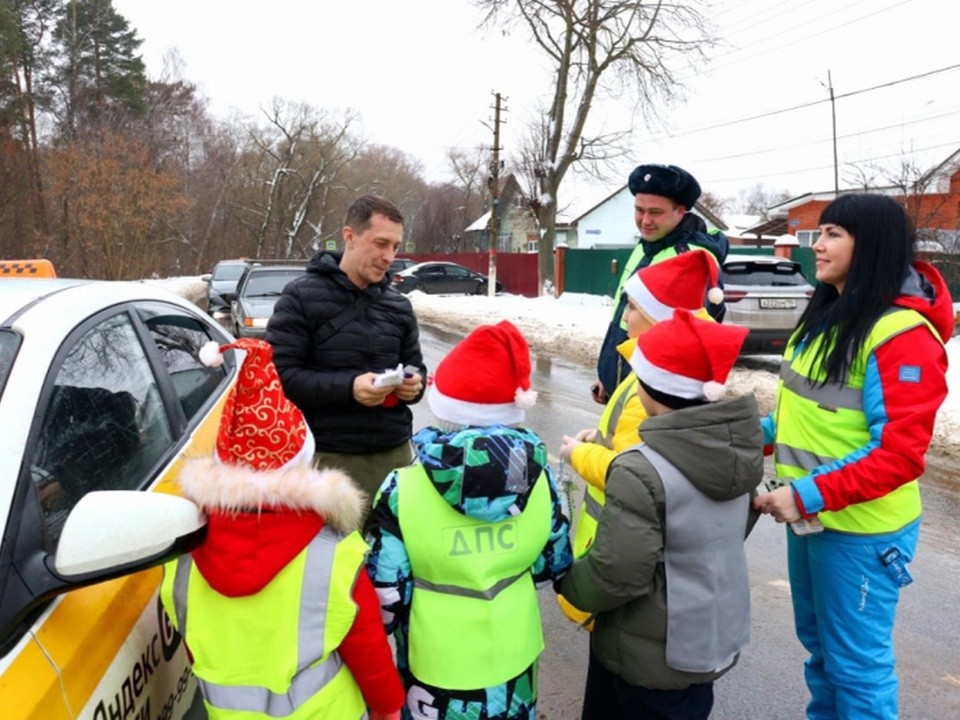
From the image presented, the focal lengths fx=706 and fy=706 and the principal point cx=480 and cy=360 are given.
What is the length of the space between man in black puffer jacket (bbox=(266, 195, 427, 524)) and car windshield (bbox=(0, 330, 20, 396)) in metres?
1.21

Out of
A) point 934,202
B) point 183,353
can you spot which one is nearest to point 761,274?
point 183,353

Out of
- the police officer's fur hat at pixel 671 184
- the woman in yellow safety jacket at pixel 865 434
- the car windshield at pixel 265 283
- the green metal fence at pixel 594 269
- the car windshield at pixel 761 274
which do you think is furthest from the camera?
the green metal fence at pixel 594 269

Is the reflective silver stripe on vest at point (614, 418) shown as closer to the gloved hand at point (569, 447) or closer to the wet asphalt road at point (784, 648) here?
the gloved hand at point (569, 447)

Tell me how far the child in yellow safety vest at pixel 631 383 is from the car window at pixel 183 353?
1.43 m

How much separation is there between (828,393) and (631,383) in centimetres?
61

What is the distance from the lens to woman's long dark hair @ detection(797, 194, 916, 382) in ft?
7.12

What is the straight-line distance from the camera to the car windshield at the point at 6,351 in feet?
5.21

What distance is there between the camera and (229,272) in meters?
21.6

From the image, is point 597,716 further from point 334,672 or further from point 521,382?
point 521,382

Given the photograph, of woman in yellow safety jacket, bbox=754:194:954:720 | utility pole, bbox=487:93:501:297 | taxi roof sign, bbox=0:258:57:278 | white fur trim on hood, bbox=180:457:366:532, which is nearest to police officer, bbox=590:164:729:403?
woman in yellow safety jacket, bbox=754:194:954:720

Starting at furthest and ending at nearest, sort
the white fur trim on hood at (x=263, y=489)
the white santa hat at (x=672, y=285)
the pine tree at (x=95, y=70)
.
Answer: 1. the pine tree at (x=95, y=70)
2. the white santa hat at (x=672, y=285)
3. the white fur trim on hood at (x=263, y=489)

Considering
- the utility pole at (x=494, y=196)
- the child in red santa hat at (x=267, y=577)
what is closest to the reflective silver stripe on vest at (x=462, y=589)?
the child in red santa hat at (x=267, y=577)

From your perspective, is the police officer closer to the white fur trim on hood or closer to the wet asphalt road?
the wet asphalt road

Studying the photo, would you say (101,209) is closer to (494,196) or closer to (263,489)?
(494,196)
